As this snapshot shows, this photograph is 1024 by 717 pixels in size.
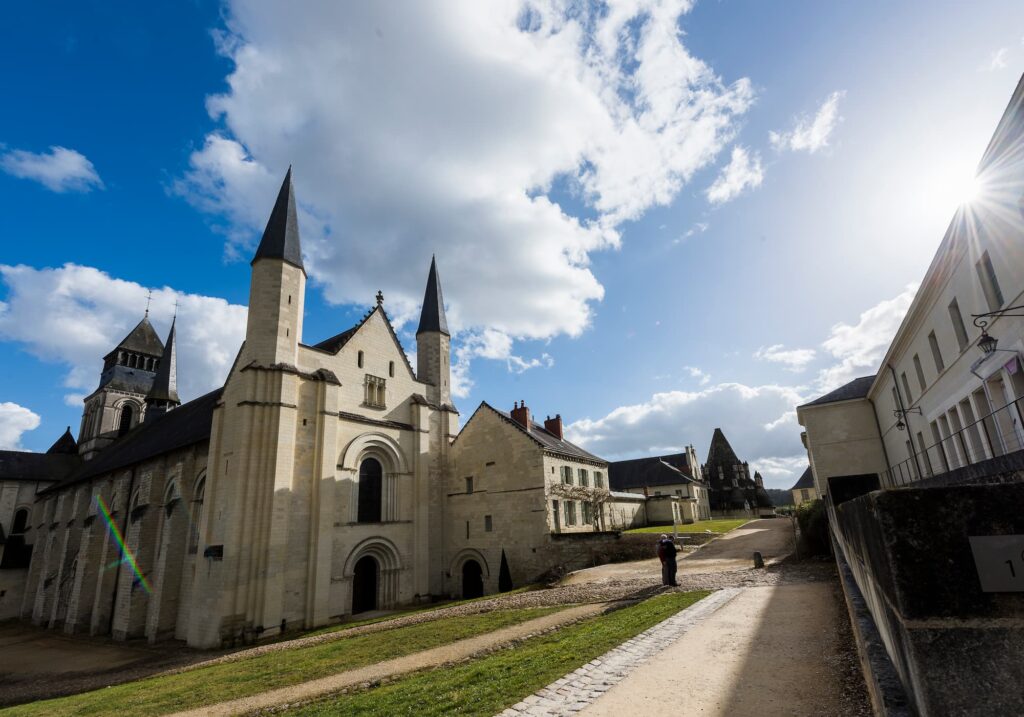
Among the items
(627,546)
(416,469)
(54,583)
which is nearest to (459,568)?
(416,469)

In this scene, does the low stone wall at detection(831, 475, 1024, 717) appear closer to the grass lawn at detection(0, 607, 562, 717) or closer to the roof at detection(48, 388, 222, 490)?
the grass lawn at detection(0, 607, 562, 717)

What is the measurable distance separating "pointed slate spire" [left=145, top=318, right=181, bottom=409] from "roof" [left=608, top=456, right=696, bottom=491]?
4456 cm

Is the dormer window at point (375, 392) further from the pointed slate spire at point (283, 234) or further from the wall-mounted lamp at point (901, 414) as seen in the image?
the wall-mounted lamp at point (901, 414)

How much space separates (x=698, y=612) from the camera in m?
10.6

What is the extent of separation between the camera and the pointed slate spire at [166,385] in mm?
48219

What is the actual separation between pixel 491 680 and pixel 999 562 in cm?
713

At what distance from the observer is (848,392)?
27.4 metres

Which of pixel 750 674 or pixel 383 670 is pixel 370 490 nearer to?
pixel 383 670

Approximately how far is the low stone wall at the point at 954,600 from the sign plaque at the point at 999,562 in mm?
26

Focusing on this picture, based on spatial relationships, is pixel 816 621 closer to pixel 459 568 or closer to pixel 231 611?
pixel 231 611

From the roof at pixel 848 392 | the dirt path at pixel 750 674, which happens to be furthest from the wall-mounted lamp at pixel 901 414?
the dirt path at pixel 750 674

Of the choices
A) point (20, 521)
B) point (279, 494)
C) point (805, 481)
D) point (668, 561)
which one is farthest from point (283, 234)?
point (805, 481)

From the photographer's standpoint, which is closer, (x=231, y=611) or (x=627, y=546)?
(x=231, y=611)

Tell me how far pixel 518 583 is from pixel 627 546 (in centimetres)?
612
